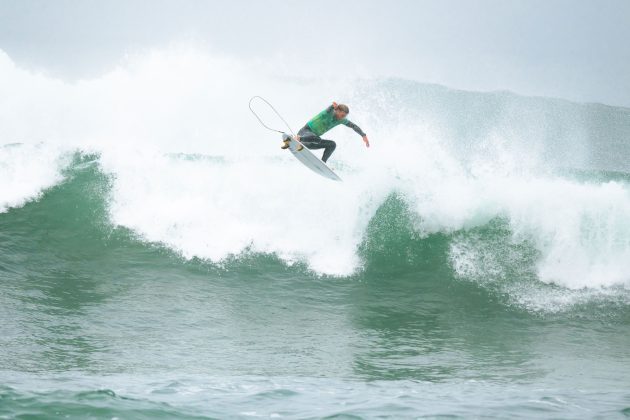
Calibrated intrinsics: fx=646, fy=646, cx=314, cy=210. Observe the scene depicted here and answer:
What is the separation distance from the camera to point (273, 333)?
8.20 meters

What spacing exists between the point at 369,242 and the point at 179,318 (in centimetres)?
436

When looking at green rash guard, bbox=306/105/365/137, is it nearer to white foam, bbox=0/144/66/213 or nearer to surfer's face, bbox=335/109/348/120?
surfer's face, bbox=335/109/348/120

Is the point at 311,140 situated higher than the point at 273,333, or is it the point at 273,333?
the point at 311,140

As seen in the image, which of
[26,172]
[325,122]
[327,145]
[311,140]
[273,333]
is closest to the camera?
[273,333]

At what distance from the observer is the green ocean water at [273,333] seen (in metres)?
5.41

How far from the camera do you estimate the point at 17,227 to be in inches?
446

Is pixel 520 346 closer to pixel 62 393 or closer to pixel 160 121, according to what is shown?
pixel 62 393

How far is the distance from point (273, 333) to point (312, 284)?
2161 millimetres

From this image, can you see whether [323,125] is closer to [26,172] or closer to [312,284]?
[312,284]

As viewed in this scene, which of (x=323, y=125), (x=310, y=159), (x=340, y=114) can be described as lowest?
(x=310, y=159)

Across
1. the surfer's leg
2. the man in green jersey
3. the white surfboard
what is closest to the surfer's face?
the man in green jersey

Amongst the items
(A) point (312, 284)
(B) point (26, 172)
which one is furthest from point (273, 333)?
(B) point (26, 172)

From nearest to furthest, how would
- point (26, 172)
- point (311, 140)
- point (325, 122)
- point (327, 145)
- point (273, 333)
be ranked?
point (273, 333), point (325, 122), point (311, 140), point (327, 145), point (26, 172)

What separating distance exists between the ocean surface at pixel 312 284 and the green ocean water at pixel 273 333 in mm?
40
